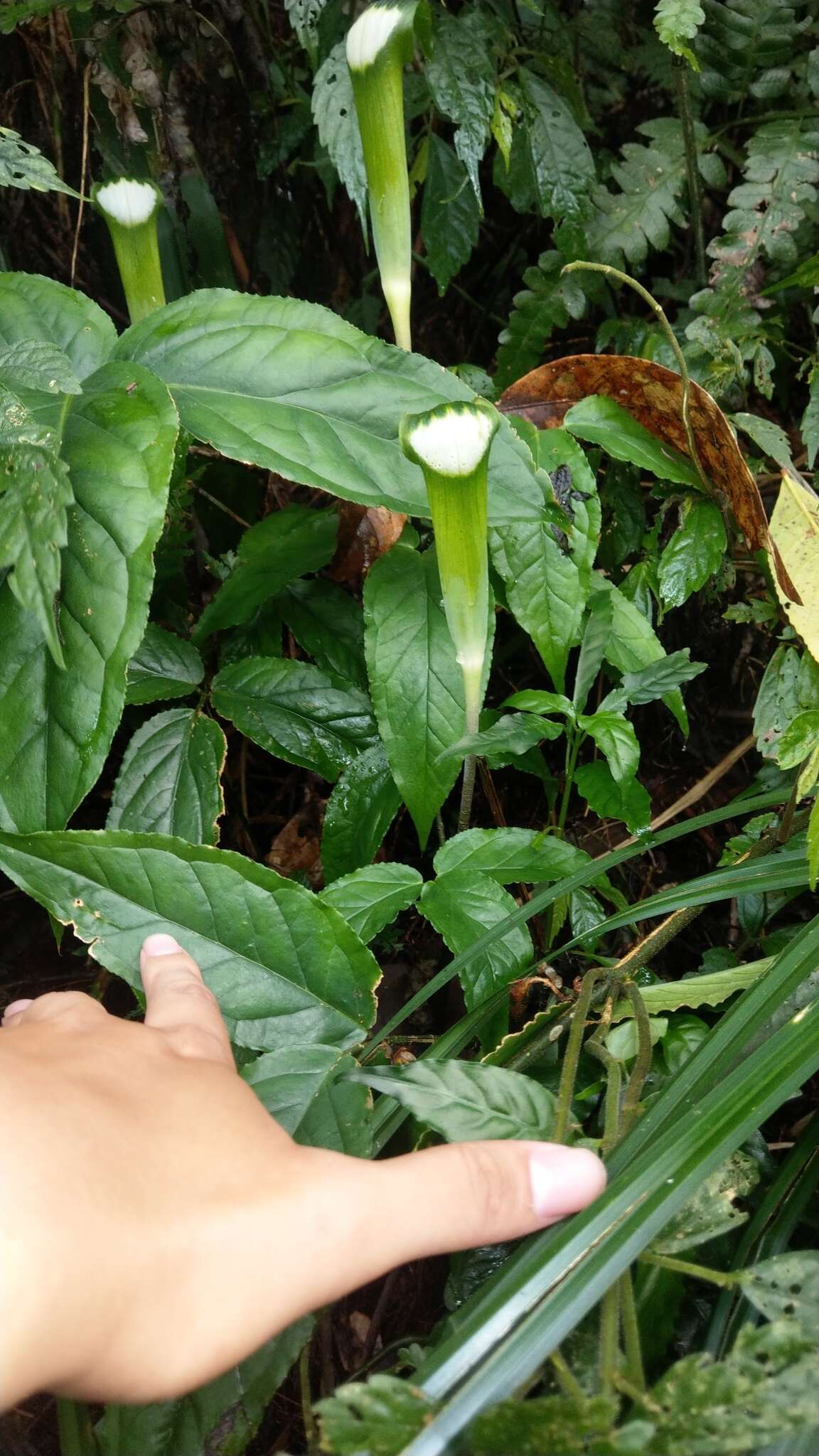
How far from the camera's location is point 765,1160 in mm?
690

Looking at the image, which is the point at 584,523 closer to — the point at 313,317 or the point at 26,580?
the point at 313,317

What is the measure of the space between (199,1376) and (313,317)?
2.20 feet

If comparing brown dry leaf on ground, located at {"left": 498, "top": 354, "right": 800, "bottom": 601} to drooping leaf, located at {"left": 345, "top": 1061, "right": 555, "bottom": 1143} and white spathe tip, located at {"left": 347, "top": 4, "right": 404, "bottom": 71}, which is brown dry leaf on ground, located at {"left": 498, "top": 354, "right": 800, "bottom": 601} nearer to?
white spathe tip, located at {"left": 347, "top": 4, "right": 404, "bottom": 71}

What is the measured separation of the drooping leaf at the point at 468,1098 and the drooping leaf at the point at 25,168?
2.01 ft

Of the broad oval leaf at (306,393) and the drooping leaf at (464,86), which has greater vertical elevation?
the drooping leaf at (464,86)

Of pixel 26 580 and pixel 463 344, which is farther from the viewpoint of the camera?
pixel 463 344

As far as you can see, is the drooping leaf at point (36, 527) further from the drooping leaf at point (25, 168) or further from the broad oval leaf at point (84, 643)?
the drooping leaf at point (25, 168)

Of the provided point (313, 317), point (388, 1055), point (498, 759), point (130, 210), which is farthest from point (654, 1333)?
point (130, 210)

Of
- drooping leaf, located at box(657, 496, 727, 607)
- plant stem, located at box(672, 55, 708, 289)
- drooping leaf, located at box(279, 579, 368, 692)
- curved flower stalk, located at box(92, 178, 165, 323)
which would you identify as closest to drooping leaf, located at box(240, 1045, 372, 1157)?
drooping leaf, located at box(279, 579, 368, 692)

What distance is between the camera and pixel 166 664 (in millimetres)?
868

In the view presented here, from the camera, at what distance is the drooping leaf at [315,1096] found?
59 centimetres

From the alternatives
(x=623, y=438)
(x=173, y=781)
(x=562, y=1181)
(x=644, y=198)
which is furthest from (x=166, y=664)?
(x=644, y=198)

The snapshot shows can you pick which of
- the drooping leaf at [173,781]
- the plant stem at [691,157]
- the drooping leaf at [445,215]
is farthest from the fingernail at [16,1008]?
the plant stem at [691,157]

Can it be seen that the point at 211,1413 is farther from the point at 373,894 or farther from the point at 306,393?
the point at 306,393
